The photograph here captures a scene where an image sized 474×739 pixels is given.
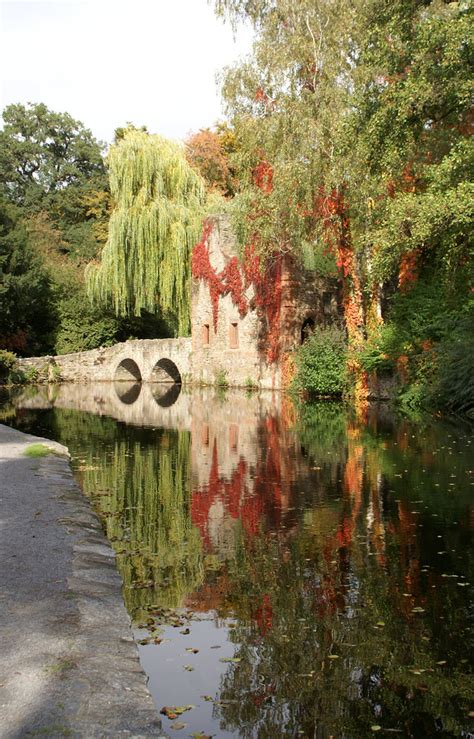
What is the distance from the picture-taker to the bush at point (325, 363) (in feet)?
84.7

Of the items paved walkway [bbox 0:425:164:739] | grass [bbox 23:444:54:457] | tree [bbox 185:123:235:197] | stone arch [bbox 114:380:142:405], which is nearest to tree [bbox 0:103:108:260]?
tree [bbox 185:123:235:197]

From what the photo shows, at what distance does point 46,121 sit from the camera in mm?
57344

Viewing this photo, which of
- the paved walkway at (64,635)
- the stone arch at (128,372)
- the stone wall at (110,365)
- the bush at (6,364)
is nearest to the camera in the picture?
the paved walkway at (64,635)

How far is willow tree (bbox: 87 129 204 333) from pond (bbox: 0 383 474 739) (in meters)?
19.6

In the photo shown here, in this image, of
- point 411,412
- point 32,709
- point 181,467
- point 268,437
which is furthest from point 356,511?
point 411,412

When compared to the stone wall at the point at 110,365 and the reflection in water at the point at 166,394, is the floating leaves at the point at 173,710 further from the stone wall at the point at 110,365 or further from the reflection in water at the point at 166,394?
the stone wall at the point at 110,365

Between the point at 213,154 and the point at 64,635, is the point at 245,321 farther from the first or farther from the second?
the point at 64,635

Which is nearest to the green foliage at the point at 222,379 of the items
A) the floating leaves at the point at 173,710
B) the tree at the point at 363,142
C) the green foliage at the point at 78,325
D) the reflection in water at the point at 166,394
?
the reflection in water at the point at 166,394

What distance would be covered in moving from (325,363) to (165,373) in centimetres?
1427

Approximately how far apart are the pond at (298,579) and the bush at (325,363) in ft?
37.0

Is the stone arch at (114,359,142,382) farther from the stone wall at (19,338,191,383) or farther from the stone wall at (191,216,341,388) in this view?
the stone wall at (191,216,341,388)

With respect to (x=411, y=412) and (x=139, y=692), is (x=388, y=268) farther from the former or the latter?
(x=139, y=692)

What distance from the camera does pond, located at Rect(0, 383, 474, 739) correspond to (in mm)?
4285

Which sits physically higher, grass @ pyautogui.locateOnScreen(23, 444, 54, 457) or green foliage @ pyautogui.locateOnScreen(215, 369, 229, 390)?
green foliage @ pyautogui.locateOnScreen(215, 369, 229, 390)
